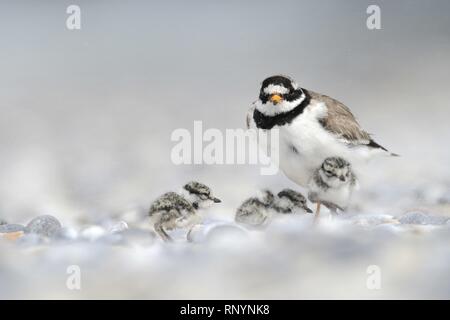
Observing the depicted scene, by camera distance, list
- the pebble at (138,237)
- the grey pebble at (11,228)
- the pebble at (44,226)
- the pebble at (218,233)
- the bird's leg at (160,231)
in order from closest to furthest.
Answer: the pebble at (218,233) → the pebble at (138,237) → the bird's leg at (160,231) → the pebble at (44,226) → the grey pebble at (11,228)

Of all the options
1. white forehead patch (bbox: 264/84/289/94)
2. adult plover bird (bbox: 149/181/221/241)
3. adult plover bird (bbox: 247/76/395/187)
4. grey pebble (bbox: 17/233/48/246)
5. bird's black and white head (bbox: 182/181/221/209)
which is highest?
white forehead patch (bbox: 264/84/289/94)

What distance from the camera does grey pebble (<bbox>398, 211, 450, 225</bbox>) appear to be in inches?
144

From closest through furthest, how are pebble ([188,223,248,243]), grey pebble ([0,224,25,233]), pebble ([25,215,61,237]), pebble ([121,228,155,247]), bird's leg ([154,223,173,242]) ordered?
pebble ([188,223,248,243]) < pebble ([121,228,155,247]) < bird's leg ([154,223,173,242]) < pebble ([25,215,61,237]) < grey pebble ([0,224,25,233])

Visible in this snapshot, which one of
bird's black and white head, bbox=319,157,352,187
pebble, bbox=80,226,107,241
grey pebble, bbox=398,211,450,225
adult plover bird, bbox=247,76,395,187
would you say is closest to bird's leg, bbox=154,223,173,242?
pebble, bbox=80,226,107,241

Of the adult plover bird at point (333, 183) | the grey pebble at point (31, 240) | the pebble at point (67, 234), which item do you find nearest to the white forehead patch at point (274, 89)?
the adult plover bird at point (333, 183)

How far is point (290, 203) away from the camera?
3.71 meters

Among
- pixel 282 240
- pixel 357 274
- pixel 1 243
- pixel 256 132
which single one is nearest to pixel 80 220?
pixel 1 243

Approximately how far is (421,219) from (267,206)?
0.74 m

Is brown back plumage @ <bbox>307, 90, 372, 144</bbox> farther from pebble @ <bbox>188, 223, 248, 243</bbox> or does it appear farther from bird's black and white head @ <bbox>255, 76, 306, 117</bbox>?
pebble @ <bbox>188, 223, 248, 243</bbox>

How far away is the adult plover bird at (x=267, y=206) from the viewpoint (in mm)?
3627

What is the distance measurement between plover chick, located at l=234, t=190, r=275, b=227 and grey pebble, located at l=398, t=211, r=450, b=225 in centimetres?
64

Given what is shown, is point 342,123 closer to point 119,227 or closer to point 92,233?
point 119,227

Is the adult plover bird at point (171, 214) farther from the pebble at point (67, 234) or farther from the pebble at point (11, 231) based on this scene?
the pebble at point (11, 231)

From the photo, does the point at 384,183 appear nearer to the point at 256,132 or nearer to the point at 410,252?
the point at 256,132
